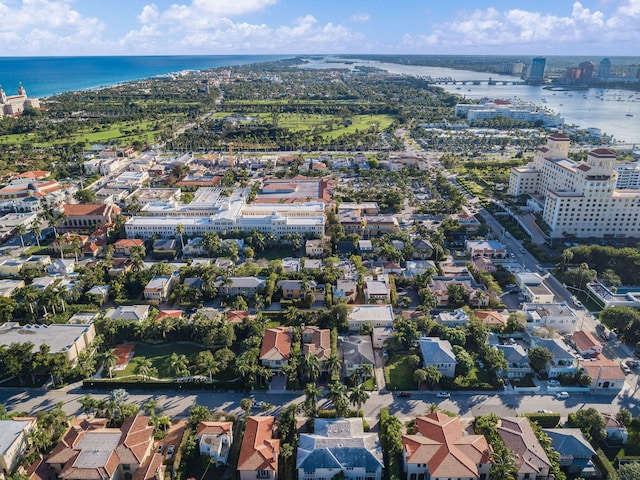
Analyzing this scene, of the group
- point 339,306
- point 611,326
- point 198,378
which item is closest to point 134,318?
point 198,378

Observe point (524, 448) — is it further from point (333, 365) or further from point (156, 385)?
point (156, 385)

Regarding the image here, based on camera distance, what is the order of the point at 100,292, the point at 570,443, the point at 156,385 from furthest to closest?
the point at 100,292 → the point at 156,385 → the point at 570,443

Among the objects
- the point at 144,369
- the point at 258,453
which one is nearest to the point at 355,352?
the point at 258,453

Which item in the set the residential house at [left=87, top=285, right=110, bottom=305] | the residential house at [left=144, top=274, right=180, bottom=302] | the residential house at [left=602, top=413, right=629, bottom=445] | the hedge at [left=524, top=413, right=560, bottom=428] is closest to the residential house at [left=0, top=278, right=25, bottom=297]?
the residential house at [left=87, top=285, right=110, bottom=305]

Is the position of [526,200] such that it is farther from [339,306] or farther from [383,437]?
[383,437]

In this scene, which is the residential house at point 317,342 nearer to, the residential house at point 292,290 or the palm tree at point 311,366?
the palm tree at point 311,366

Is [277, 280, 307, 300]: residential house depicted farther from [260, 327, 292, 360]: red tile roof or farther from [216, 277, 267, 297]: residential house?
[260, 327, 292, 360]: red tile roof

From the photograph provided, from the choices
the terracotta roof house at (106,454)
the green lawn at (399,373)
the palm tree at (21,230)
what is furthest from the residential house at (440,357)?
the palm tree at (21,230)
